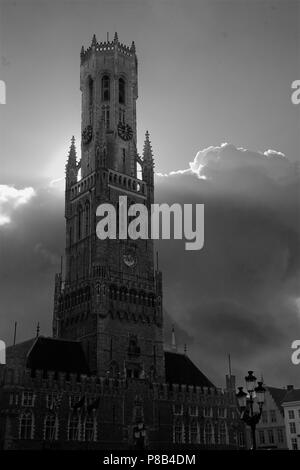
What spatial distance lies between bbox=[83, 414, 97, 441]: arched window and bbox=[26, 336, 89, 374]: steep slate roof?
6.00 meters

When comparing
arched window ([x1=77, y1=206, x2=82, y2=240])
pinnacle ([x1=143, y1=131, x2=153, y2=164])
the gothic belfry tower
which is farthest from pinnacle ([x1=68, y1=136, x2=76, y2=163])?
pinnacle ([x1=143, y1=131, x2=153, y2=164])

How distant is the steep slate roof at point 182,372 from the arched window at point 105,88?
39.0m

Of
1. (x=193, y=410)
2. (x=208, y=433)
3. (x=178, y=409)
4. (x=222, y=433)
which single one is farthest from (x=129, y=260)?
(x=222, y=433)

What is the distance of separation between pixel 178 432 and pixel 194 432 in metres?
2.68

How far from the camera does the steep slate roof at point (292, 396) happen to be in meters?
88.0

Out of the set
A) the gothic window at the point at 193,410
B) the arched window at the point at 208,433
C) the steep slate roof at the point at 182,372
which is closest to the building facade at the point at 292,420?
the steep slate roof at the point at 182,372

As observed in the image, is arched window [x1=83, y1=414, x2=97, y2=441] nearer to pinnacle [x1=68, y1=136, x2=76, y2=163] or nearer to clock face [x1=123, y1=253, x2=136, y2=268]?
clock face [x1=123, y1=253, x2=136, y2=268]

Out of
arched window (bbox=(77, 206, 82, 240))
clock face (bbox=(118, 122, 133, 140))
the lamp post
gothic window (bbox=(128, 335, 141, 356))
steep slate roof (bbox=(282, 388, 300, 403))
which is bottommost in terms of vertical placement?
the lamp post

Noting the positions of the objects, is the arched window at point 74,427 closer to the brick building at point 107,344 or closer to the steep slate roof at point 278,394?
the brick building at point 107,344

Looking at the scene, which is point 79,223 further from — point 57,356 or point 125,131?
point 57,356

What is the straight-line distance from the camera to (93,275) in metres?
77.3

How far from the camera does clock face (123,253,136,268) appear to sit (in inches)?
3188
